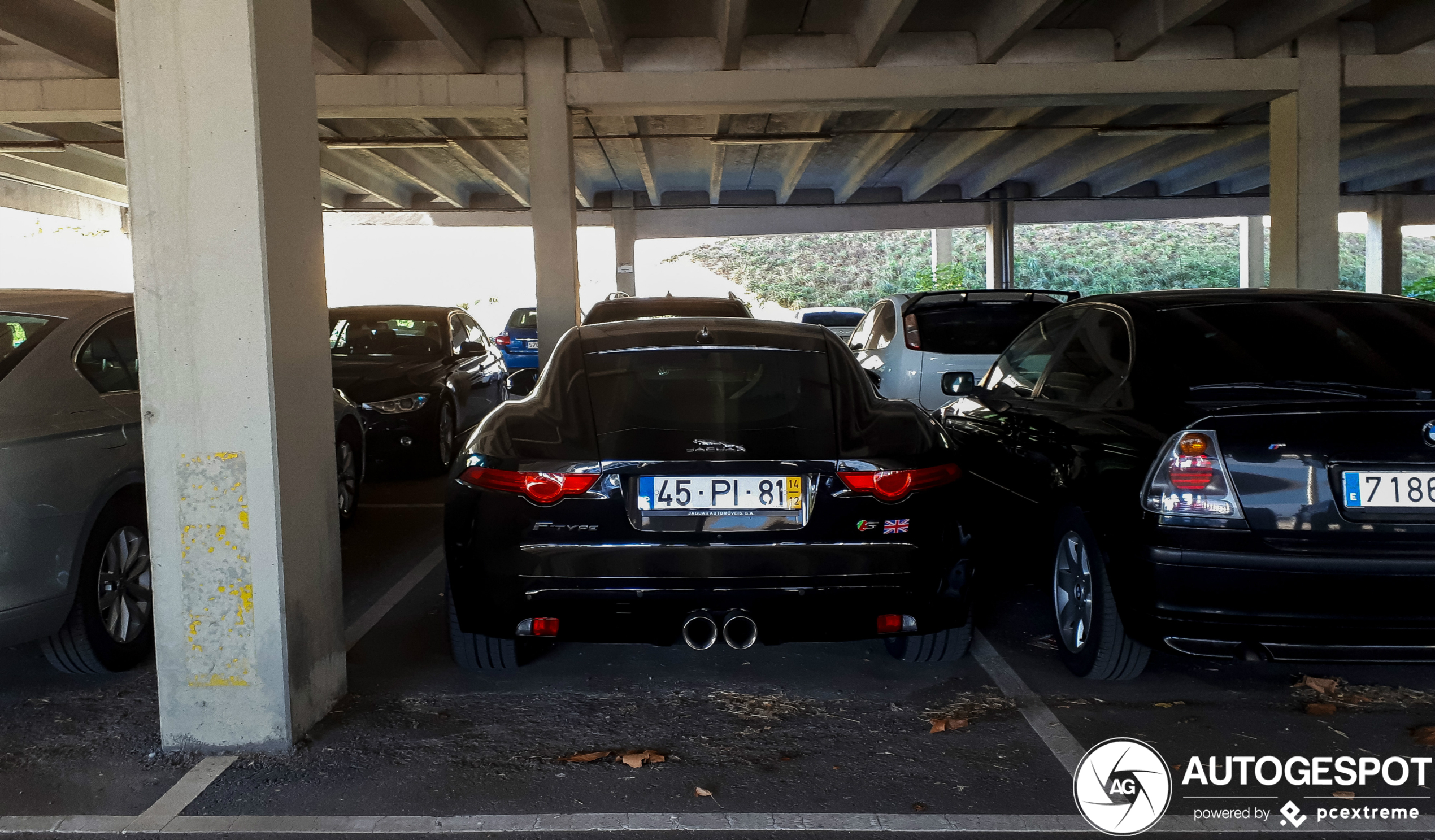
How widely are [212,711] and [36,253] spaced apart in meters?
35.2

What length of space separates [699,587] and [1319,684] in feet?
7.34

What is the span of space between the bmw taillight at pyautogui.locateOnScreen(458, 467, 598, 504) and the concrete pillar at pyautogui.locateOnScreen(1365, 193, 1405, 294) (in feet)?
104

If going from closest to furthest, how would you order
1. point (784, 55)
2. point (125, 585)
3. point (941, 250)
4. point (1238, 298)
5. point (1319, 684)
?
point (1319, 684)
point (125, 585)
point (1238, 298)
point (784, 55)
point (941, 250)

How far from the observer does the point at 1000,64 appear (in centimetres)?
1256

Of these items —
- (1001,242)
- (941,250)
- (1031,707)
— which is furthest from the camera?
(941,250)

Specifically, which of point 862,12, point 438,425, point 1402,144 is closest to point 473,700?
point 438,425

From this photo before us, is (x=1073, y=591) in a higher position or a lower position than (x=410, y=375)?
lower

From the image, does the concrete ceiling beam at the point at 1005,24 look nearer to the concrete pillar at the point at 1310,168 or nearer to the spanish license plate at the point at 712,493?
the concrete pillar at the point at 1310,168

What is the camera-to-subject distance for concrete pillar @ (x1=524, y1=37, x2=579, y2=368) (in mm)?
Answer: 12953

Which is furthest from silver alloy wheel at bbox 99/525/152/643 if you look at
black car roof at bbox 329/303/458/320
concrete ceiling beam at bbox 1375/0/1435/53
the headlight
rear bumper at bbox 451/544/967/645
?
concrete ceiling beam at bbox 1375/0/1435/53

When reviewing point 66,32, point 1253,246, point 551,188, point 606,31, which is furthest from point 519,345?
point 1253,246

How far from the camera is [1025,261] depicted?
5181 cm

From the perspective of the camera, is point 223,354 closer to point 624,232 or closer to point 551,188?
point 551,188

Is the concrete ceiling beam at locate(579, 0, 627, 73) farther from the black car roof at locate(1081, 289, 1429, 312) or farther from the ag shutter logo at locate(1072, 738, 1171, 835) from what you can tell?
the ag shutter logo at locate(1072, 738, 1171, 835)
